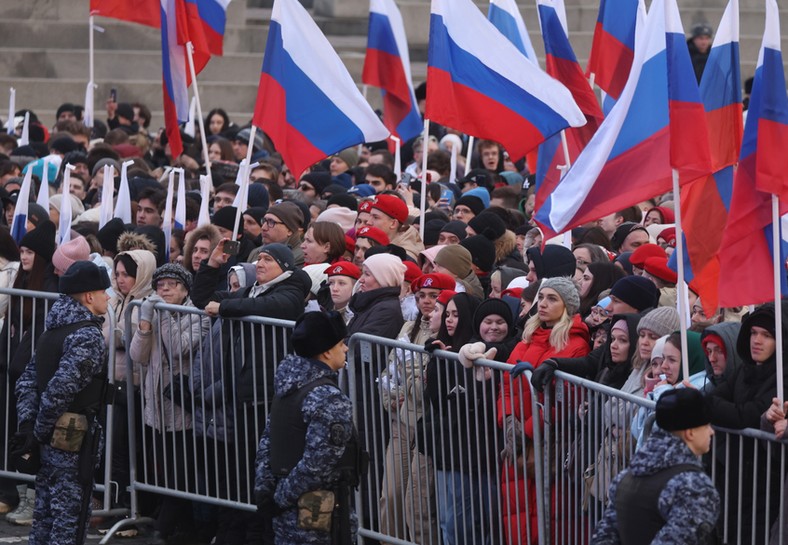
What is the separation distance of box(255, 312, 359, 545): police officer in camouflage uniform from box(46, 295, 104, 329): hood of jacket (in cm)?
159

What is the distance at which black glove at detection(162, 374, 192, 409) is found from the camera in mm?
9484

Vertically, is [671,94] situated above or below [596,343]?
above

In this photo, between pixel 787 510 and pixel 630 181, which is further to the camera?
pixel 630 181

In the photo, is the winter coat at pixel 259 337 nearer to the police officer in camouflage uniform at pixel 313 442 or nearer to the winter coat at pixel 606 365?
the police officer in camouflage uniform at pixel 313 442

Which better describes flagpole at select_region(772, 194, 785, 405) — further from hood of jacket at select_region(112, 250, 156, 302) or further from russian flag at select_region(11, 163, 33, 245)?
russian flag at select_region(11, 163, 33, 245)

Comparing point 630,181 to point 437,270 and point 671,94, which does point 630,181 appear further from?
point 437,270

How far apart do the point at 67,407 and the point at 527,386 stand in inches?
93.5

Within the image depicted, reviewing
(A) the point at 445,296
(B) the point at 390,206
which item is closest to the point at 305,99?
(B) the point at 390,206

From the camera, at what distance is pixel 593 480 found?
7371 millimetres

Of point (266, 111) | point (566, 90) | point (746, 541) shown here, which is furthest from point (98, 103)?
point (746, 541)

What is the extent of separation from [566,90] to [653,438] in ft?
14.0

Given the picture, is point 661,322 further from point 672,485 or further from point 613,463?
point 672,485

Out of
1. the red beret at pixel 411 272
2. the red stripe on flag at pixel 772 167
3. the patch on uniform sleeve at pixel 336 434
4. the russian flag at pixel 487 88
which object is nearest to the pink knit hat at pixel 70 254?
the red beret at pixel 411 272

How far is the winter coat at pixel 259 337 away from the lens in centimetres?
913
